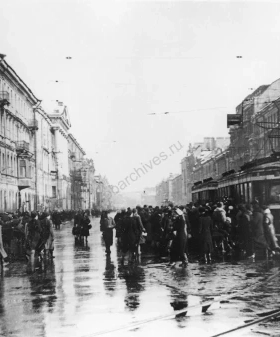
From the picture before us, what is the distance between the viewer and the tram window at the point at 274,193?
2370cm

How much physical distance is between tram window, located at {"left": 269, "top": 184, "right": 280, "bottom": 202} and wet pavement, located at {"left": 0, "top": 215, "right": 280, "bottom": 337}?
678 centimetres

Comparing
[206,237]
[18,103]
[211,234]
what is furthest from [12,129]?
[206,237]

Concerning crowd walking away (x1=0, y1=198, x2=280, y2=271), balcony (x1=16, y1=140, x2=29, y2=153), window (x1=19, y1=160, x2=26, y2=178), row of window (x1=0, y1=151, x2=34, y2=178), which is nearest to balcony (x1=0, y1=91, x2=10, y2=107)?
row of window (x1=0, y1=151, x2=34, y2=178)

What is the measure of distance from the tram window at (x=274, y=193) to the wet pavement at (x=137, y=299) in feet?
22.2

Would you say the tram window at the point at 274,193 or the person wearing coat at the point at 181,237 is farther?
the tram window at the point at 274,193

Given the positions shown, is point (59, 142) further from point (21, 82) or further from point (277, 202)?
point (277, 202)

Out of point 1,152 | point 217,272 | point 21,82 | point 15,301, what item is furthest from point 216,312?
point 21,82

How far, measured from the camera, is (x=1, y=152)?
50406mm

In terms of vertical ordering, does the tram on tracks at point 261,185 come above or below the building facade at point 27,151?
below

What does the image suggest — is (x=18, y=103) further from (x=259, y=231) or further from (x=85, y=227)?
(x=259, y=231)

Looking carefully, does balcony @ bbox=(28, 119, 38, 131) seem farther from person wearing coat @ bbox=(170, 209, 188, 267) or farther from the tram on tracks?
person wearing coat @ bbox=(170, 209, 188, 267)

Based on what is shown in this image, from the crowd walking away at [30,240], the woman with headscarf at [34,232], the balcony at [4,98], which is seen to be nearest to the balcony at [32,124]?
the balcony at [4,98]

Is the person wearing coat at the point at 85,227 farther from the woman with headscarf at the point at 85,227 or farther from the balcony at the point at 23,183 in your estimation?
the balcony at the point at 23,183

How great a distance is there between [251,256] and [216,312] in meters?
9.63
